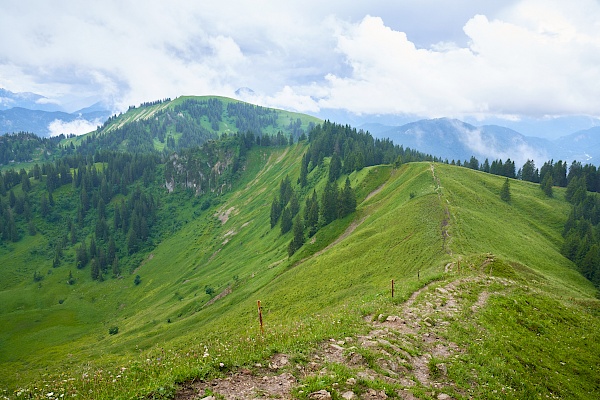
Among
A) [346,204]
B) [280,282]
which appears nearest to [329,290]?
[280,282]

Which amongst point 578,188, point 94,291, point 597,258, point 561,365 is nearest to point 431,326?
point 561,365

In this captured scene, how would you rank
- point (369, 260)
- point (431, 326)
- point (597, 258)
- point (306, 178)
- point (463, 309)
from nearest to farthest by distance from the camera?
point (431, 326)
point (463, 309)
point (369, 260)
point (597, 258)
point (306, 178)

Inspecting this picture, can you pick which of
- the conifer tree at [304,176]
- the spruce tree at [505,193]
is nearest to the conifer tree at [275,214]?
the conifer tree at [304,176]

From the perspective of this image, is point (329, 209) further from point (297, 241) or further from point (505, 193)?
point (505, 193)

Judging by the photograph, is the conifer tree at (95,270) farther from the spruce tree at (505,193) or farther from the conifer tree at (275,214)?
the spruce tree at (505,193)

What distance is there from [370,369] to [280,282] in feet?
185

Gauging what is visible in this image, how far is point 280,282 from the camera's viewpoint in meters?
67.7

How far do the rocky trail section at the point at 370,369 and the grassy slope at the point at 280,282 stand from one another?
1.04 meters

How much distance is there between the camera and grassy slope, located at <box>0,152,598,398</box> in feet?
71.8

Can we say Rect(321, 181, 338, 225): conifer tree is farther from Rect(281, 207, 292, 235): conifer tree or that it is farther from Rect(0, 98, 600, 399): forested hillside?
Rect(281, 207, 292, 235): conifer tree

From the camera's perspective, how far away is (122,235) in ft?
609

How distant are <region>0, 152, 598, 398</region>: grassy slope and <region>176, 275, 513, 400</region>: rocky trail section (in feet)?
3.40

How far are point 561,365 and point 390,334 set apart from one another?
9999mm

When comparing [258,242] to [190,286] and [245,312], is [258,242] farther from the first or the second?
[245,312]
